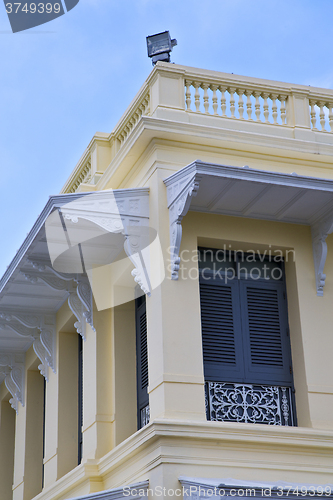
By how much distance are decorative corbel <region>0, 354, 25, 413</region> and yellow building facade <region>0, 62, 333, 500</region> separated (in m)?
2.93

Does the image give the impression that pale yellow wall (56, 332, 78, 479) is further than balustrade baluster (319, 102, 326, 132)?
Yes

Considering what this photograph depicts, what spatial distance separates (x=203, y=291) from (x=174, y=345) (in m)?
1.17

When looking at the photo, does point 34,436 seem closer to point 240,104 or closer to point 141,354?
point 141,354

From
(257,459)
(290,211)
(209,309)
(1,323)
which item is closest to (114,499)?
Result: (257,459)

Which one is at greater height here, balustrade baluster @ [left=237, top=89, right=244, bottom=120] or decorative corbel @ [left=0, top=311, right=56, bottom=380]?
balustrade baluster @ [left=237, top=89, right=244, bottom=120]

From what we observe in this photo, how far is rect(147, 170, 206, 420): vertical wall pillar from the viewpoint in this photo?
327 inches

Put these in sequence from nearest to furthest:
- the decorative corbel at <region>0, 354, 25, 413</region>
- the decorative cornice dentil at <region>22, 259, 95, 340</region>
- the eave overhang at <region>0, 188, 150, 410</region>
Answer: the eave overhang at <region>0, 188, 150, 410</region>
the decorative cornice dentil at <region>22, 259, 95, 340</region>
the decorative corbel at <region>0, 354, 25, 413</region>

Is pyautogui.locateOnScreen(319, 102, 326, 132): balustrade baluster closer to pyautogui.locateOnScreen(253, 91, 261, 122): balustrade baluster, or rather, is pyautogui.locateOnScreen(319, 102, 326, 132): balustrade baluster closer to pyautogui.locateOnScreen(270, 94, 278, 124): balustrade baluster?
pyautogui.locateOnScreen(270, 94, 278, 124): balustrade baluster

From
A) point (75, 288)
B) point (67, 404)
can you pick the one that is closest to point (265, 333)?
point (75, 288)

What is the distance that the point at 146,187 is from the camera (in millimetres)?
9500

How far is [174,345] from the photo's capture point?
8.54 meters

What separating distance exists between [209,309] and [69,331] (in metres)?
3.85

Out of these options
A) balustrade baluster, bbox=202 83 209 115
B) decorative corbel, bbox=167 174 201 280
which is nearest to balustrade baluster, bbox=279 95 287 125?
A: balustrade baluster, bbox=202 83 209 115

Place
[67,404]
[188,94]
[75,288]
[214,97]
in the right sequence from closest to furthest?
[188,94], [214,97], [75,288], [67,404]
